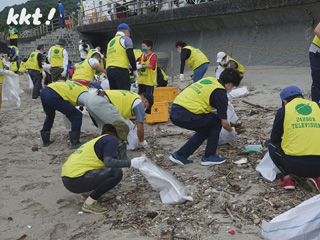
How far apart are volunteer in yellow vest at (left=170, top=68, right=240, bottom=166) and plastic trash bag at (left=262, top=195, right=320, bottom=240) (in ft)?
5.75

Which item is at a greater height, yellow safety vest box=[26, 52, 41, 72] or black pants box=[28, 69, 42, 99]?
yellow safety vest box=[26, 52, 41, 72]

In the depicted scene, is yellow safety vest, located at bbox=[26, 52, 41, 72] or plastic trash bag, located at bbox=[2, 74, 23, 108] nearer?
plastic trash bag, located at bbox=[2, 74, 23, 108]

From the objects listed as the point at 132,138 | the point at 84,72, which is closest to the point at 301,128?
the point at 132,138

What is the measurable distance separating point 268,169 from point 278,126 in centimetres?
61

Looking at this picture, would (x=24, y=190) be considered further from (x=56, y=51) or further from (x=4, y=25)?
(x=4, y=25)

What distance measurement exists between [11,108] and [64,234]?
6890mm

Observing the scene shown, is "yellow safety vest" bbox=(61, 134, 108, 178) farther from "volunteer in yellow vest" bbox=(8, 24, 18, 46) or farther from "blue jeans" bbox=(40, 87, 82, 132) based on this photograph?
"volunteer in yellow vest" bbox=(8, 24, 18, 46)

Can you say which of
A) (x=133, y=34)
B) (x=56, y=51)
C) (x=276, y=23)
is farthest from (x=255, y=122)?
(x=133, y=34)

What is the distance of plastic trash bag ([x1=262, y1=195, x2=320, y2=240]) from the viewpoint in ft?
6.87

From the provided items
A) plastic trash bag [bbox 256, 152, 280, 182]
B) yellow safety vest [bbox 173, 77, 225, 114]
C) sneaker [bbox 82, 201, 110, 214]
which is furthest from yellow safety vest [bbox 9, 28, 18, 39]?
plastic trash bag [bbox 256, 152, 280, 182]

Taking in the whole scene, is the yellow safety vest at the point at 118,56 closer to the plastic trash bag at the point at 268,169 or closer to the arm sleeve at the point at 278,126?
the plastic trash bag at the point at 268,169

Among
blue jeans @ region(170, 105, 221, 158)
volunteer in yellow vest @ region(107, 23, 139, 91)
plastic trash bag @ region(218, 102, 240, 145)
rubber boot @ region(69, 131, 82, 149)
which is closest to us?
blue jeans @ region(170, 105, 221, 158)

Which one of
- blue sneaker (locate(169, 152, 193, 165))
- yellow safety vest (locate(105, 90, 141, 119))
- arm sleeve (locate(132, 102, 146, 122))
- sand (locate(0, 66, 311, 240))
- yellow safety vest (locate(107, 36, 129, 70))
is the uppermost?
yellow safety vest (locate(107, 36, 129, 70))

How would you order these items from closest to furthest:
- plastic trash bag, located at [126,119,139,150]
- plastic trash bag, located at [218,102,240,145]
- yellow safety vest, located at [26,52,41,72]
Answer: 1. plastic trash bag, located at [218,102,240,145]
2. plastic trash bag, located at [126,119,139,150]
3. yellow safety vest, located at [26,52,41,72]
